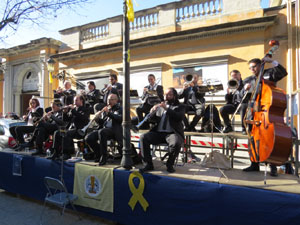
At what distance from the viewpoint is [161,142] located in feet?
13.1

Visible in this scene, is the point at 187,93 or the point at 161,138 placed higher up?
the point at 187,93

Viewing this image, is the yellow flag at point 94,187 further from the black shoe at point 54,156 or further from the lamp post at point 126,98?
the black shoe at point 54,156

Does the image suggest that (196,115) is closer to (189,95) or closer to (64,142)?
(189,95)

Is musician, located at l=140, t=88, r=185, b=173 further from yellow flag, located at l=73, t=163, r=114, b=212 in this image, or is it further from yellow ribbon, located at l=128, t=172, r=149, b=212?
yellow flag, located at l=73, t=163, r=114, b=212

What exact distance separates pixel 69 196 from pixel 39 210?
107 cm

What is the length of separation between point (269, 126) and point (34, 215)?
14.2ft

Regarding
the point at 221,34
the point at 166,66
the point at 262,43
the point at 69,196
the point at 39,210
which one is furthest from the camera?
the point at 166,66

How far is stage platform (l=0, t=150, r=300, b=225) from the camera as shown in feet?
8.45

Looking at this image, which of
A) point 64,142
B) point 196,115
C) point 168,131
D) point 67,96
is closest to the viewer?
point 168,131

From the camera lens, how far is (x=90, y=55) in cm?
1152

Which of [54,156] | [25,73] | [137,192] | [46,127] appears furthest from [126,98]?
[25,73]

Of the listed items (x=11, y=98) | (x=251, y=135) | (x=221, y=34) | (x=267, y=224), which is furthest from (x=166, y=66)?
(x=11, y=98)

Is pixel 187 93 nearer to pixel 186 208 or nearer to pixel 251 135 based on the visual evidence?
pixel 251 135

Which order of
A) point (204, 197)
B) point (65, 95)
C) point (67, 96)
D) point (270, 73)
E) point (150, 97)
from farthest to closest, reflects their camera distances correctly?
point (67, 96), point (65, 95), point (150, 97), point (270, 73), point (204, 197)
